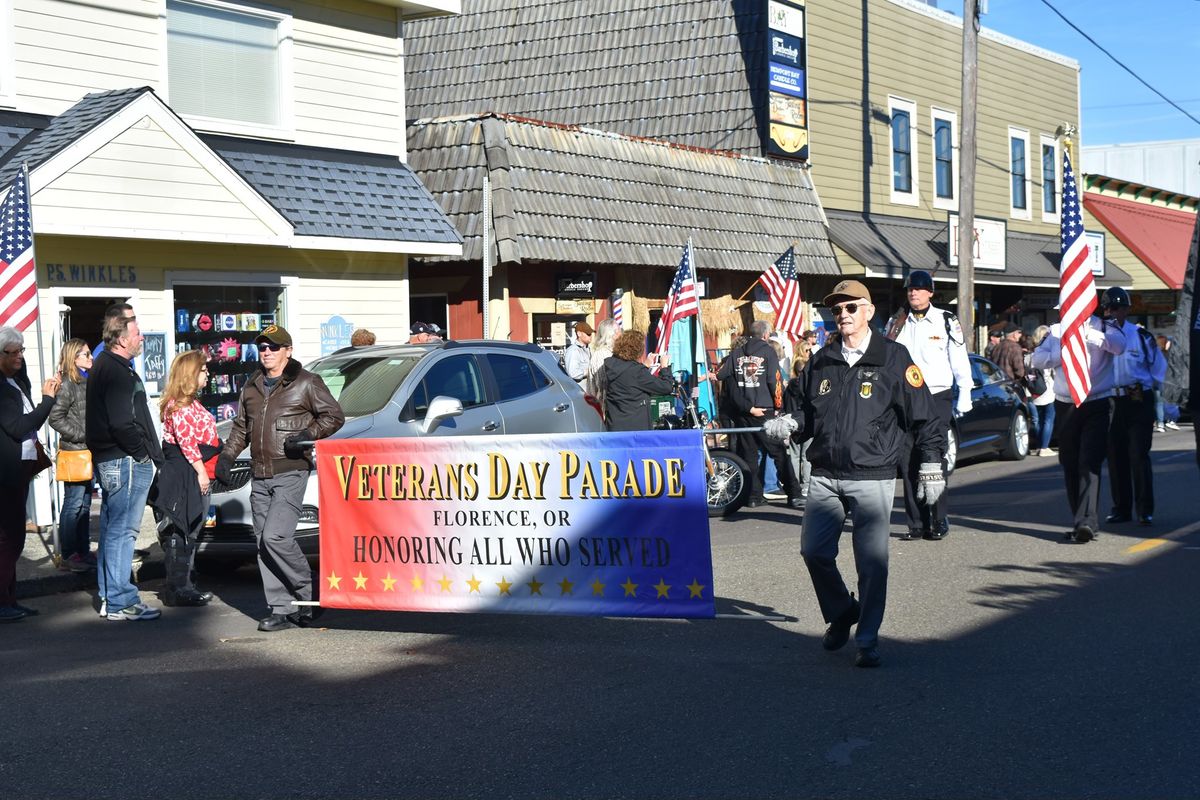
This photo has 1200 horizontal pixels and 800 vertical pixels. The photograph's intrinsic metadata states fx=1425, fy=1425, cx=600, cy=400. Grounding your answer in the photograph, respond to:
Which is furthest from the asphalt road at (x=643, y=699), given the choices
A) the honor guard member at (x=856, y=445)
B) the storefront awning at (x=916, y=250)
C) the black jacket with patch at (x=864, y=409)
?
the storefront awning at (x=916, y=250)

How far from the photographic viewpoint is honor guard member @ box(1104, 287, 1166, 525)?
11.7 m

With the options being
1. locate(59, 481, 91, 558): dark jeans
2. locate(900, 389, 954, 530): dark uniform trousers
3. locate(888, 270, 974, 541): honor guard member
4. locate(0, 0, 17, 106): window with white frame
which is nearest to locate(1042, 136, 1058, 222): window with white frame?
locate(888, 270, 974, 541): honor guard member

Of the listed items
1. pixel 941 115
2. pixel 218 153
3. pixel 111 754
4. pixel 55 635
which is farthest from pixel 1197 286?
pixel 941 115

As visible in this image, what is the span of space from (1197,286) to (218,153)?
10.4 metres

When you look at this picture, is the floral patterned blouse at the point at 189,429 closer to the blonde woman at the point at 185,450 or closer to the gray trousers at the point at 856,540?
the blonde woman at the point at 185,450

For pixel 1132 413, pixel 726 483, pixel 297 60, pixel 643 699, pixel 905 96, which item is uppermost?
pixel 905 96

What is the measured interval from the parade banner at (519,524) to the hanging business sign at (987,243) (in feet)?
68.0

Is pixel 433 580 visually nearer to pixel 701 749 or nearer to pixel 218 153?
pixel 701 749

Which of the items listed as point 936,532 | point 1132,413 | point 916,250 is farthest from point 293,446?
point 916,250

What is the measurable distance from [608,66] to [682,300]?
10521 millimetres

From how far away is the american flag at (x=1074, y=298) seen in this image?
37.3 feet

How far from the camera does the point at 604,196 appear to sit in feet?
68.3

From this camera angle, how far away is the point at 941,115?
2959 centimetres

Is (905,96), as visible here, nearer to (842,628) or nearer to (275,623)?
(275,623)
